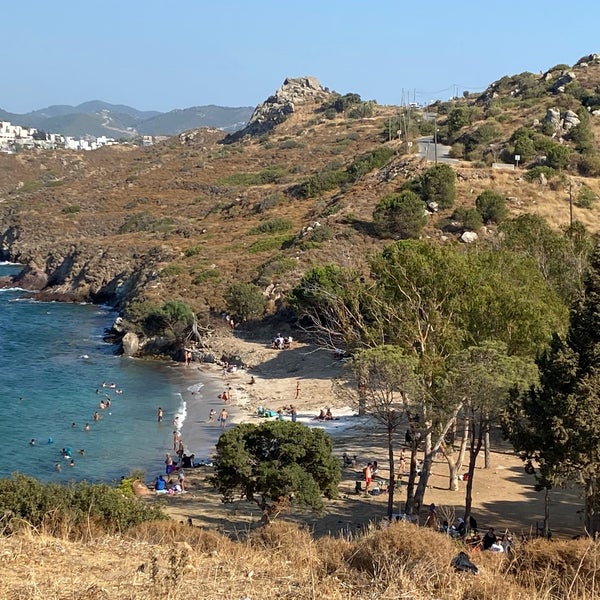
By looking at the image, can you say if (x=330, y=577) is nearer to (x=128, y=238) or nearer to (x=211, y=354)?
(x=211, y=354)

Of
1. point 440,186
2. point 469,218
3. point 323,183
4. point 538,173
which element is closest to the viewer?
point 469,218

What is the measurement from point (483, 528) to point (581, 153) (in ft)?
168

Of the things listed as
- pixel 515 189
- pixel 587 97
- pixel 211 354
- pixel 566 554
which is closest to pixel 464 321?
pixel 566 554

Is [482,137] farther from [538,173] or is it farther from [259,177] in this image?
[259,177]

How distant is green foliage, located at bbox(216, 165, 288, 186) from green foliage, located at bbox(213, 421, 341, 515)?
76.9 metres

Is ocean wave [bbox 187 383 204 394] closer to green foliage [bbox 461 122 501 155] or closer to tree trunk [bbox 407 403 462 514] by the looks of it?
tree trunk [bbox 407 403 462 514]

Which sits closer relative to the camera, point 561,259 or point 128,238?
point 561,259

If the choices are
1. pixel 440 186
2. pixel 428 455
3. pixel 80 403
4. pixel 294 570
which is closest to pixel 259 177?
pixel 440 186

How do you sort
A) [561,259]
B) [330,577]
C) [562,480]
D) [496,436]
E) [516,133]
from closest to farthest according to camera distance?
1. [330,577]
2. [562,480]
3. [496,436]
4. [561,259]
5. [516,133]

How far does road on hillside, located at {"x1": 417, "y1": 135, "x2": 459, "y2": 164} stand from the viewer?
67.9m

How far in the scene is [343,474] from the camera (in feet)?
83.5

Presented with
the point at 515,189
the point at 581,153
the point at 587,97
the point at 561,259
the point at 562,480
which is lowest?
the point at 562,480

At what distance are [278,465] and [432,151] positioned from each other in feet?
192

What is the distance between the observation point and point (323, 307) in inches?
1657
